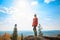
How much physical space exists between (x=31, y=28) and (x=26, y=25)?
0.20m

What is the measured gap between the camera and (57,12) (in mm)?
5520

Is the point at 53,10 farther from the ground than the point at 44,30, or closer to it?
farther from the ground

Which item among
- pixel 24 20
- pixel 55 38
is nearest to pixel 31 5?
pixel 24 20

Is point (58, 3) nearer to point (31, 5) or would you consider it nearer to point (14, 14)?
point (31, 5)

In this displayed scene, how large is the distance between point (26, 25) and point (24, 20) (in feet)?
0.62

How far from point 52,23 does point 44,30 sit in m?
0.37

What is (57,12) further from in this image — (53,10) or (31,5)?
(31,5)

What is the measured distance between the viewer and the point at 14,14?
5512 mm

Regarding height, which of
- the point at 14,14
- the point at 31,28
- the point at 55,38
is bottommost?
the point at 55,38

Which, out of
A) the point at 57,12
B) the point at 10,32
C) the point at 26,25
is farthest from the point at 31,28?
the point at 57,12

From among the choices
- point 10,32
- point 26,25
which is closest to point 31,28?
point 26,25

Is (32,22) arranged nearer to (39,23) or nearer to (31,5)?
(39,23)

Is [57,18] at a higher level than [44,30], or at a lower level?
higher

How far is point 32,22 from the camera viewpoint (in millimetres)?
5445
